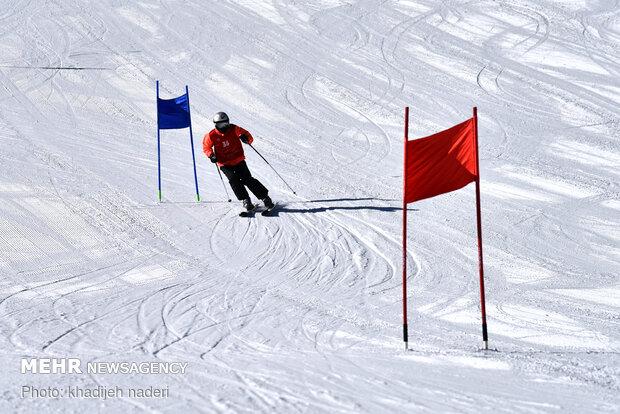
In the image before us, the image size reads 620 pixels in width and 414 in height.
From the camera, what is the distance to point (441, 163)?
25.2 ft

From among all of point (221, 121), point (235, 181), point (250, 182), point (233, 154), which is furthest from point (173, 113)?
point (250, 182)

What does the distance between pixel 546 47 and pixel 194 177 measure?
981 cm

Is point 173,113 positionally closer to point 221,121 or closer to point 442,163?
point 221,121

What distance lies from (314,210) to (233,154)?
153cm

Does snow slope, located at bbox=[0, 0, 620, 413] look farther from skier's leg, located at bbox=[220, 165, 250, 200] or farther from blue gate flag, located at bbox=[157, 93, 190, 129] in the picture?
blue gate flag, located at bbox=[157, 93, 190, 129]

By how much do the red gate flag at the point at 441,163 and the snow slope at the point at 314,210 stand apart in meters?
1.60

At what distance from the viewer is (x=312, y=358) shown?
7676 millimetres

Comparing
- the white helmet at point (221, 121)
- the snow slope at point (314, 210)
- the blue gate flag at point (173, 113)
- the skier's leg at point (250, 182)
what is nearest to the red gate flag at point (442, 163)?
the snow slope at point (314, 210)

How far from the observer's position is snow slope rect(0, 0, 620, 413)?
7.36 meters

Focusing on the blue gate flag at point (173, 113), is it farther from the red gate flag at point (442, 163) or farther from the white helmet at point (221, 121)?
the red gate flag at point (442, 163)

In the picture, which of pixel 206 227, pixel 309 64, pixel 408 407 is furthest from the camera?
pixel 309 64

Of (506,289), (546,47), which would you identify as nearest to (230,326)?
(506,289)

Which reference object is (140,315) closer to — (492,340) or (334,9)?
(492,340)

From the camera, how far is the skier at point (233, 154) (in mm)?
12391
